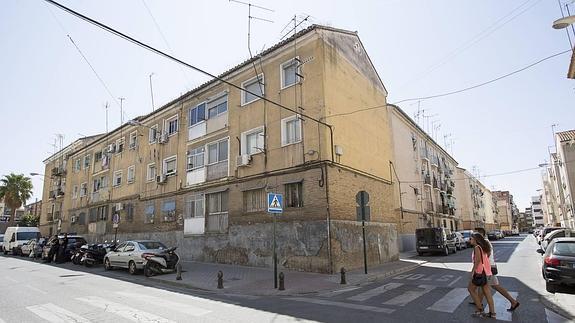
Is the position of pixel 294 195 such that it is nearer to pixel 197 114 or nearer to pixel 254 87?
pixel 254 87

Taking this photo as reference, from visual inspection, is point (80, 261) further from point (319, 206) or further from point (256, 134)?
point (319, 206)

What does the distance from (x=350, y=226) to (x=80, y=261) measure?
1633 centimetres

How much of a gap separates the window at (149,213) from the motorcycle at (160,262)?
33.4 feet

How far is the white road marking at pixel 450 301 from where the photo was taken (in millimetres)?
7826

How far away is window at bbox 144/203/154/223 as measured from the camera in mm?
25108

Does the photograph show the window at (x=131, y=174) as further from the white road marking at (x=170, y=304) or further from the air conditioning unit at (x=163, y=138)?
the white road marking at (x=170, y=304)

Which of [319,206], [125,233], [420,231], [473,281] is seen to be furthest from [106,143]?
[473,281]

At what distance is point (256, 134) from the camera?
18.5 m

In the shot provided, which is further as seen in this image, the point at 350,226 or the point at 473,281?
the point at 350,226

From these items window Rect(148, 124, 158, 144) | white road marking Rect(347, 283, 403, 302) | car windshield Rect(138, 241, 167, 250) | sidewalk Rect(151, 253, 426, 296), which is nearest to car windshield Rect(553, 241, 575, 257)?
white road marking Rect(347, 283, 403, 302)

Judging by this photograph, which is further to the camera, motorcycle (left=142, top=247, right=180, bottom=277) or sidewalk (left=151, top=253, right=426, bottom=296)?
motorcycle (left=142, top=247, right=180, bottom=277)

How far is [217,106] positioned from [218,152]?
2.94 meters

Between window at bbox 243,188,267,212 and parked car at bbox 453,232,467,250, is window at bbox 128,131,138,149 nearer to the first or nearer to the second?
window at bbox 243,188,267,212

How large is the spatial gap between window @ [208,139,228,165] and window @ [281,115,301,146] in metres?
4.58
